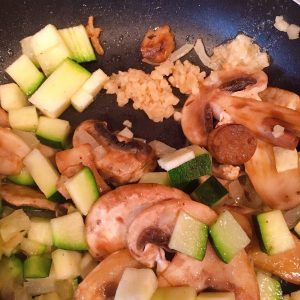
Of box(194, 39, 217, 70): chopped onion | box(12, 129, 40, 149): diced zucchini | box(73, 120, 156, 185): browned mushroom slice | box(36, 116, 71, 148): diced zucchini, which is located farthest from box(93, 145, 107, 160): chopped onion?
box(194, 39, 217, 70): chopped onion

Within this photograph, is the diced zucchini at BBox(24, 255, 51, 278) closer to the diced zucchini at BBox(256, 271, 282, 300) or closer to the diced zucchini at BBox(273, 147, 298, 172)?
the diced zucchini at BBox(256, 271, 282, 300)

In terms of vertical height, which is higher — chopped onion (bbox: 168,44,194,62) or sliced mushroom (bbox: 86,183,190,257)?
chopped onion (bbox: 168,44,194,62)

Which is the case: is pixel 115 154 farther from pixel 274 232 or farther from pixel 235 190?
pixel 274 232

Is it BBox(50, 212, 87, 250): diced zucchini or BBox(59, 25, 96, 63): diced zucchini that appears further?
BBox(59, 25, 96, 63): diced zucchini

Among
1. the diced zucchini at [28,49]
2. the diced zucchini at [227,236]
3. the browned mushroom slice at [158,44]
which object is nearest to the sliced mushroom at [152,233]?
the diced zucchini at [227,236]

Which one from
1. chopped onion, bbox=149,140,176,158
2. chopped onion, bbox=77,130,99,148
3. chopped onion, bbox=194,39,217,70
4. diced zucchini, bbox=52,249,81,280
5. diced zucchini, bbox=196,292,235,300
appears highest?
chopped onion, bbox=194,39,217,70

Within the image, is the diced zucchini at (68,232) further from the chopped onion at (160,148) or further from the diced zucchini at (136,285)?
the chopped onion at (160,148)
